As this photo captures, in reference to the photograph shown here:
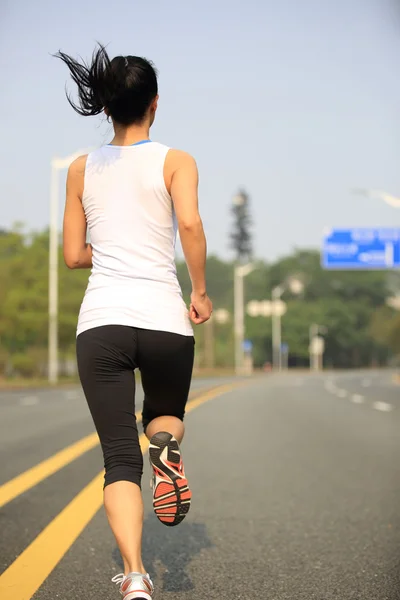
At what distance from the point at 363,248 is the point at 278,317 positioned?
62703 mm

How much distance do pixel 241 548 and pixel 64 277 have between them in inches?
1654

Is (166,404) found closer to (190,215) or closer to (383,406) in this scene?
(190,215)

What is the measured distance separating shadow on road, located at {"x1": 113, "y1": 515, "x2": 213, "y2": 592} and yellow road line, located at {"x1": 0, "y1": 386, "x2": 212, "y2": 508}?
659 mm

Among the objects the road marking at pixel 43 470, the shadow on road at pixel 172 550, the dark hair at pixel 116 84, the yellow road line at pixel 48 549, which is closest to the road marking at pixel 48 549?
the yellow road line at pixel 48 549

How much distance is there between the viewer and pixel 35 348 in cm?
4944

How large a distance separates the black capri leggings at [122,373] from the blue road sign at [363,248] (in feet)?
127

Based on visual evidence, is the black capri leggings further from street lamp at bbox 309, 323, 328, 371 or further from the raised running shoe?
street lamp at bbox 309, 323, 328, 371

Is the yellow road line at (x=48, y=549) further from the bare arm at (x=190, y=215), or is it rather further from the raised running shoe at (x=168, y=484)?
the bare arm at (x=190, y=215)

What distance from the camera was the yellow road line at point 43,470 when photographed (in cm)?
682

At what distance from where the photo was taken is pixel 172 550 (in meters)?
4.76

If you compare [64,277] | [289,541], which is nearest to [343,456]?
[289,541]

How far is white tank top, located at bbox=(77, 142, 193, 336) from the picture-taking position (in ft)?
10.8

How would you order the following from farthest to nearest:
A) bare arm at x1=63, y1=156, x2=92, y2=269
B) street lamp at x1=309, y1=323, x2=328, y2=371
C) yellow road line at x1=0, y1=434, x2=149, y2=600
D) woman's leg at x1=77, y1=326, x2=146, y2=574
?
1. street lamp at x1=309, y1=323, x2=328, y2=371
2. yellow road line at x1=0, y1=434, x2=149, y2=600
3. bare arm at x1=63, y1=156, x2=92, y2=269
4. woman's leg at x1=77, y1=326, x2=146, y2=574

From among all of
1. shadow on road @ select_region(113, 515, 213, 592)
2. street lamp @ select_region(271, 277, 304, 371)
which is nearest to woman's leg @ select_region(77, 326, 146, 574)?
shadow on road @ select_region(113, 515, 213, 592)
